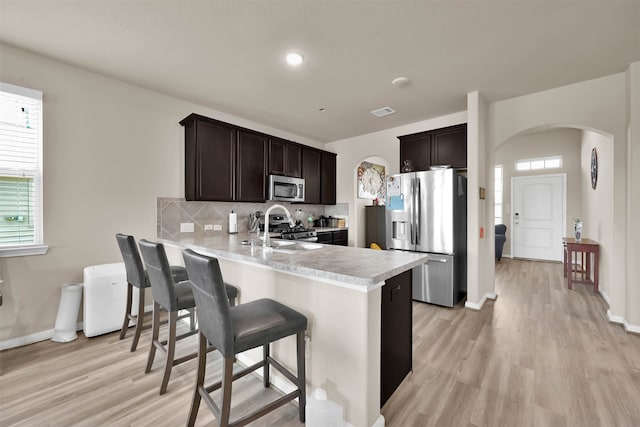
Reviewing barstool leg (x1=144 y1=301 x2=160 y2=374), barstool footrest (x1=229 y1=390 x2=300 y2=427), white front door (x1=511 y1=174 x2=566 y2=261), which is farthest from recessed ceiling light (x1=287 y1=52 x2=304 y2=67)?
white front door (x1=511 y1=174 x2=566 y2=261)

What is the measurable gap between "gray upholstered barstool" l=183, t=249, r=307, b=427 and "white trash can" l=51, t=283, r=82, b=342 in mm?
1943

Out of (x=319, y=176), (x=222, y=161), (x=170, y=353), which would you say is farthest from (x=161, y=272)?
(x=319, y=176)

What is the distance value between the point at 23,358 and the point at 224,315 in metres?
2.38

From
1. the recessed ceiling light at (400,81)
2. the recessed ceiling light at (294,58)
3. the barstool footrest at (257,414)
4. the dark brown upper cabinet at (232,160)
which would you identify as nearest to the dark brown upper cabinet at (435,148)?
the recessed ceiling light at (400,81)

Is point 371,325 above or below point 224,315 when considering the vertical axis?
below

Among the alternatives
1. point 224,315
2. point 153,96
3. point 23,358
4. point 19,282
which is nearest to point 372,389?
point 224,315

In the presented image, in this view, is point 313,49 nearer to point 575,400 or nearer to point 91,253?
point 91,253

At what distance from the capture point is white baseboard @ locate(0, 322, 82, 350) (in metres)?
2.38

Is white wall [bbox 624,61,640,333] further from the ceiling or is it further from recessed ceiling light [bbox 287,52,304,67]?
recessed ceiling light [bbox 287,52,304,67]

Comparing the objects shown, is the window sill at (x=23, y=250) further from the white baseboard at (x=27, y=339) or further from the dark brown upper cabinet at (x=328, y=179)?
the dark brown upper cabinet at (x=328, y=179)

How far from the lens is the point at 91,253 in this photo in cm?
280

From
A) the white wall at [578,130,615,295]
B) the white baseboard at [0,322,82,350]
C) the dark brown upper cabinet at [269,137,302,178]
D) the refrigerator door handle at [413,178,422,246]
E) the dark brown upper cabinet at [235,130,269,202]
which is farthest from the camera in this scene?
the dark brown upper cabinet at [269,137,302,178]

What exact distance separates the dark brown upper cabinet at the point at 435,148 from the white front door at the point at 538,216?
426 centimetres

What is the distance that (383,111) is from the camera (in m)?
3.90
